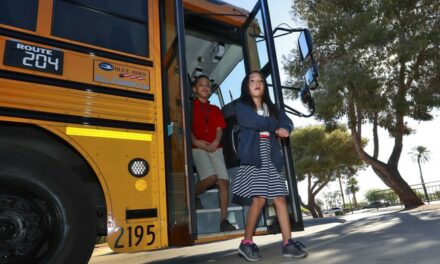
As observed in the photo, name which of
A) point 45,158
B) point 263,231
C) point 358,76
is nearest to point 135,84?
point 45,158

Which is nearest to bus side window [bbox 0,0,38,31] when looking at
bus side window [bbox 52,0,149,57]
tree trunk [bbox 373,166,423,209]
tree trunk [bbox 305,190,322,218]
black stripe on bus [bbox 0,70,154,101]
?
bus side window [bbox 52,0,149,57]

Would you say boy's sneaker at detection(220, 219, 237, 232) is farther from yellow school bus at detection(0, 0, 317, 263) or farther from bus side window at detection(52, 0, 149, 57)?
bus side window at detection(52, 0, 149, 57)

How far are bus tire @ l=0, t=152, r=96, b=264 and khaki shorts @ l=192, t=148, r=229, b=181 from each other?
154 cm

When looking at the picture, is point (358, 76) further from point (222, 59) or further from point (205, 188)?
point (205, 188)

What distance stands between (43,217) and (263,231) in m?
1.86

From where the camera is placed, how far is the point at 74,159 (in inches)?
100

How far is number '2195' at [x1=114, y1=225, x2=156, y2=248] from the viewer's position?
96.0 inches

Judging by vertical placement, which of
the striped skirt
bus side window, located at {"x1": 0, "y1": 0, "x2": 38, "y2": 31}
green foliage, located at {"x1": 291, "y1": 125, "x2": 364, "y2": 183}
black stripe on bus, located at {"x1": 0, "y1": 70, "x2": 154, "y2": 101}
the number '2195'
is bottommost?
the number '2195'

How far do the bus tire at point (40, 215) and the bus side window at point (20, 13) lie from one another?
2.81ft

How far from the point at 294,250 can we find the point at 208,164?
1.23 meters

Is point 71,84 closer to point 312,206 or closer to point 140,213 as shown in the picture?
point 140,213

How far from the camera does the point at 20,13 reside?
2.38 meters

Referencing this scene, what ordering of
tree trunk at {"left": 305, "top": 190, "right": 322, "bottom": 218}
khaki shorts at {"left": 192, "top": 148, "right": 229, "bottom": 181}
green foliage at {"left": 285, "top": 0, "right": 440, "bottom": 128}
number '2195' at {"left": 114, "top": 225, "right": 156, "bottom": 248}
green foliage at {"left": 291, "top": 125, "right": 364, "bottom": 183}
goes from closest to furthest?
number '2195' at {"left": 114, "top": 225, "right": 156, "bottom": 248} → khaki shorts at {"left": 192, "top": 148, "right": 229, "bottom": 181} → green foliage at {"left": 285, "top": 0, "right": 440, "bottom": 128} → green foliage at {"left": 291, "top": 125, "right": 364, "bottom": 183} → tree trunk at {"left": 305, "top": 190, "right": 322, "bottom": 218}

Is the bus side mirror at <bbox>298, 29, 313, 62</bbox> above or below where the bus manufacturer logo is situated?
above
